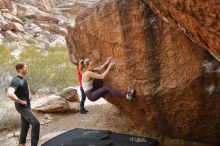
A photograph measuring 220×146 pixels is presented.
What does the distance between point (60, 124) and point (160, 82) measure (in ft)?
14.5

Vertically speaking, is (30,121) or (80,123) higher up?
(30,121)

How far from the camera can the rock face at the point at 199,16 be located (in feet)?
12.1

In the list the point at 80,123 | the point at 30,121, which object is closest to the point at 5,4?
the point at 80,123

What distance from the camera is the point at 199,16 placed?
389 cm

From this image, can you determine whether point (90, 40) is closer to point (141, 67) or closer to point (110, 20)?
point (110, 20)

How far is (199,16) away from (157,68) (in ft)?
8.05

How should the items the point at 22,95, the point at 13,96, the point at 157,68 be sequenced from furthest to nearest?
the point at 22,95 < the point at 13,96 < the point at 157,68

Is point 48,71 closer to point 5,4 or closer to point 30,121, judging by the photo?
point 30,121

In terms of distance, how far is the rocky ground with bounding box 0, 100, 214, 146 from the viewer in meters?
8.81

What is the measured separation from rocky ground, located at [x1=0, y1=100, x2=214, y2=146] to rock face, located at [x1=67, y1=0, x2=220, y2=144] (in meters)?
1.44

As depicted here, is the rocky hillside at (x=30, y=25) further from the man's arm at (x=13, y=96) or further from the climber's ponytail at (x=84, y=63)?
the man's arm at (x=13, y=96)

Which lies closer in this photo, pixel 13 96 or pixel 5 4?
pixel 13 96

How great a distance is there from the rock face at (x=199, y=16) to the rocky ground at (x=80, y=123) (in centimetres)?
406

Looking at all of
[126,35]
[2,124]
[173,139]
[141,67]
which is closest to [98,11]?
[126,35]
